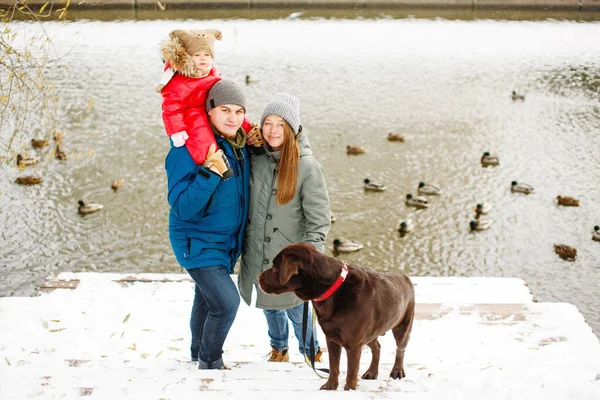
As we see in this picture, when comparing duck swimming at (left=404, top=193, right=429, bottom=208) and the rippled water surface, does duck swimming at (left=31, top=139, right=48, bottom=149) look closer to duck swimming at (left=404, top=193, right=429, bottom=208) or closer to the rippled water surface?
the rippled water surface

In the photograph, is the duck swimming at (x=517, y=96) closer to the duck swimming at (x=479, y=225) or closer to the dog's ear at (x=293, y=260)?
the duck swimming at (x=479, y=225)

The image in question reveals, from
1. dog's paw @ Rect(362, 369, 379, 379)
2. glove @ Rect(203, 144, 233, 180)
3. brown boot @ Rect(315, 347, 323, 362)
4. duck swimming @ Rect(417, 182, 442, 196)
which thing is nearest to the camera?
glove @ Rect(203, 144, 233, 180)

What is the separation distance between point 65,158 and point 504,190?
10.1 m

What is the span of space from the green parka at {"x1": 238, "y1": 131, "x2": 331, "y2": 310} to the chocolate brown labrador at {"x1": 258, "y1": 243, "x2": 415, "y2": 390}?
14.2 inches

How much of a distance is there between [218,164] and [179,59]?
86cm

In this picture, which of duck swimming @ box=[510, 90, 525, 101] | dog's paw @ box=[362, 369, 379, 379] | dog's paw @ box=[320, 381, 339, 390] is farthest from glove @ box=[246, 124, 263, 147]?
duck swimming @ box=[510, 90, 525, 101]

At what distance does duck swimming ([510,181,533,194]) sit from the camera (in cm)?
1353

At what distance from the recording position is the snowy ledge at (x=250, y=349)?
352 cm

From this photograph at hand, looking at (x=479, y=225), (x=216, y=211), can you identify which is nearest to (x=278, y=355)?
(x=216, y=211)

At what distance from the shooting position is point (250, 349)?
5.06 meters

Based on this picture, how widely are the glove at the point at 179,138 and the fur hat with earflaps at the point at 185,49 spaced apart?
46 centimetres

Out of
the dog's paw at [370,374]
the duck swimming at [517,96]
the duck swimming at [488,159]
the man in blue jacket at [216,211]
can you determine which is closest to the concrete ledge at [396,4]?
the duck swimming at [517,96]

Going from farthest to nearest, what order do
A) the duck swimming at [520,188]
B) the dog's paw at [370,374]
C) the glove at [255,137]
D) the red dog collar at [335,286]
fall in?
the duck swimming at [520,188]
the dog's paw at [370,374]
the glove at [255,137]
the red dog collar at [335,286]

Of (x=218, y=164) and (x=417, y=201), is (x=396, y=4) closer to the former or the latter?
(x=417, y=201)
